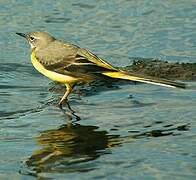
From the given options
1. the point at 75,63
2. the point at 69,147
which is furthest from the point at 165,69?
the point at 69,147

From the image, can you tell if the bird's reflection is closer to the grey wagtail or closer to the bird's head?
the grey wagtail

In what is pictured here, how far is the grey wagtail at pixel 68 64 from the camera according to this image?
9.98 meters

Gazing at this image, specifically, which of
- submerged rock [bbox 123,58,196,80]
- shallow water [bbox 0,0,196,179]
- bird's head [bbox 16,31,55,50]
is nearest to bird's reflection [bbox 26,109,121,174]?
shallow water [bbox 0,0,196,179]

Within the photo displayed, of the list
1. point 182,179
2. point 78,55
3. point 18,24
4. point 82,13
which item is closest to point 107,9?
point 82,13

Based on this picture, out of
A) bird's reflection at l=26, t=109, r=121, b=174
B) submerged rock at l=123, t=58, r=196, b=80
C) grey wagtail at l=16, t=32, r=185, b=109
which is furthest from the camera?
submerged rock at l=123, t=58, r=196, b=80

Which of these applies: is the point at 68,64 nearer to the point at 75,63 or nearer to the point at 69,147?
the point at 75,63

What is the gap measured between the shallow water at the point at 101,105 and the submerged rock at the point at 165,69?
554 mm

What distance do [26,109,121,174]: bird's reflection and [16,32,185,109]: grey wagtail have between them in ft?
3.13

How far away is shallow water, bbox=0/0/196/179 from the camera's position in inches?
303

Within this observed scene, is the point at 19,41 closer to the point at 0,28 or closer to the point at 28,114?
the point at 0,28

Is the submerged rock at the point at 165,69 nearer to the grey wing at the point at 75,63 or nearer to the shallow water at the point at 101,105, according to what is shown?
the shallow water at the point at 101,105

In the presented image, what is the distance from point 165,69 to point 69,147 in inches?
151

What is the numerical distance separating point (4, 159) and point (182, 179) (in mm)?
1856

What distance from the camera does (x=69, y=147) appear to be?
8.34 meters
